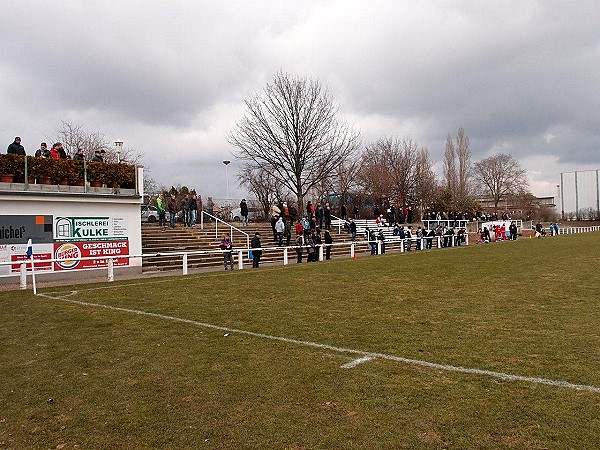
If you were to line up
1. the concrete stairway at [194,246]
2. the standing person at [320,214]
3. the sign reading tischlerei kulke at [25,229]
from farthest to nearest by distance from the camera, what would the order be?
the standing person at [320,214], the concrete stairway at [194,246], the sign reading tischlerei kulke at [25,229]

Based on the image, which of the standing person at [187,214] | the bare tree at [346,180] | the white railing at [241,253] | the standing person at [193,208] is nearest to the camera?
the white railing at [241,253]

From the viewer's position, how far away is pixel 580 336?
22.4ft

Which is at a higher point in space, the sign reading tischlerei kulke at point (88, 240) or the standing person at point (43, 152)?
the standing person at point (43, 152)

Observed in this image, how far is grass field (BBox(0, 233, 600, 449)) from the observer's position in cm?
404

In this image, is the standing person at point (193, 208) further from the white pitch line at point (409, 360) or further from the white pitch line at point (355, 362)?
the white pitch line at point (355, 362)

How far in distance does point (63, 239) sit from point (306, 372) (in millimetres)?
16482

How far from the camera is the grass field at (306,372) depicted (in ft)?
13.3

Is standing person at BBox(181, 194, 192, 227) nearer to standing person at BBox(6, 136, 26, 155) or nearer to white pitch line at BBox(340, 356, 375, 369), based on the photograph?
standing person at BBox(6, 136, 26, 155)

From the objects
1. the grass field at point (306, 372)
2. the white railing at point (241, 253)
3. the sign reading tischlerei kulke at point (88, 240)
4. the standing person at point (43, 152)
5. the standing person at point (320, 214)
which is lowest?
the grass field at point (306, 372)

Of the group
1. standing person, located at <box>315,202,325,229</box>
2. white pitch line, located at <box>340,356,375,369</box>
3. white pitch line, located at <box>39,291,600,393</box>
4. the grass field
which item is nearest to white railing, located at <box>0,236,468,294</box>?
standing person, located at <box>315,202,325,229</box>

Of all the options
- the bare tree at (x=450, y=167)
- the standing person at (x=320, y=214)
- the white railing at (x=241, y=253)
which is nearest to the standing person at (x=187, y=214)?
the white railing at (x=241, y=253)

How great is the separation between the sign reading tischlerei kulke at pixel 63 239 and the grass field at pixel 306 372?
25.8ft

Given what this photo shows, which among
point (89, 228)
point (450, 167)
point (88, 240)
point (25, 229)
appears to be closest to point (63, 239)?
point (88, 240)

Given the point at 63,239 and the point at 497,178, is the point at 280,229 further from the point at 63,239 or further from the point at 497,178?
the point at 497,178
